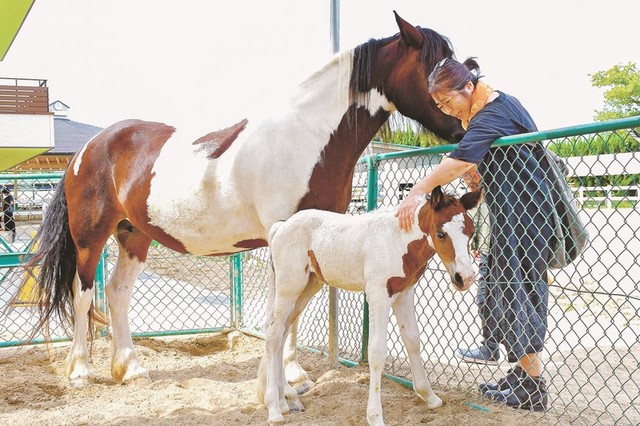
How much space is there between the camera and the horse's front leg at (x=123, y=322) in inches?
173

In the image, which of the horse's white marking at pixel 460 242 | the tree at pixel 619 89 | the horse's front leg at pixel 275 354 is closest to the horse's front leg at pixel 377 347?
the horse's white marking at pixel 460 242

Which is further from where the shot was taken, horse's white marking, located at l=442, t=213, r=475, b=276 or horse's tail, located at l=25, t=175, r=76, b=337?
horse's tail, located at l=25, t=175, r=76, b=337

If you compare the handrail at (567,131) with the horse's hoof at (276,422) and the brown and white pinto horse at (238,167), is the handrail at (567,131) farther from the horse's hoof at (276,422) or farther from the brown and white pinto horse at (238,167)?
the horse's hoof at (276,422)

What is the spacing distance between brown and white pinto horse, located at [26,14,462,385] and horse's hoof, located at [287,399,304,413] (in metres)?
0.99

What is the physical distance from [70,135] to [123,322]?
33091mm

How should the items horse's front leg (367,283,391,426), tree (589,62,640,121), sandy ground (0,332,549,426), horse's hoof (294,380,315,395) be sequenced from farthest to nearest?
1. tree (589,62,640,121)
2. horse's hoof (294,380,315,395)
3. sandy ground (0,332,549,426)
4. horse's front leg (367,283,391,426)

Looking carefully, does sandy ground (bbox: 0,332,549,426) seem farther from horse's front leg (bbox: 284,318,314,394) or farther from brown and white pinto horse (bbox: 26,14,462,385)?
brown and white pinto horse (bbox: 26,14,462,385)

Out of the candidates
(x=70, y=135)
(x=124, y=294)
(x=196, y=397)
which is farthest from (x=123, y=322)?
(x=70, y=135)

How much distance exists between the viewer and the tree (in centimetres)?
4281

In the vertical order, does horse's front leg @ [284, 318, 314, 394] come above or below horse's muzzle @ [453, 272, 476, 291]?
below

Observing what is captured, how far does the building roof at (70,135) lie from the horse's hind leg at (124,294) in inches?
1019

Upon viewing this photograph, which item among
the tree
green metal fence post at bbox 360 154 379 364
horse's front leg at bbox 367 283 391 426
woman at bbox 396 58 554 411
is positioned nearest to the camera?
horse's front leg at bbox 367 283 391 426

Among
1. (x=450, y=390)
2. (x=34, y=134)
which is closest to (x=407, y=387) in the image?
(x=450, y=390)

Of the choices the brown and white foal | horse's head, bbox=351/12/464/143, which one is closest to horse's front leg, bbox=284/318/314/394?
the brown and white foal
